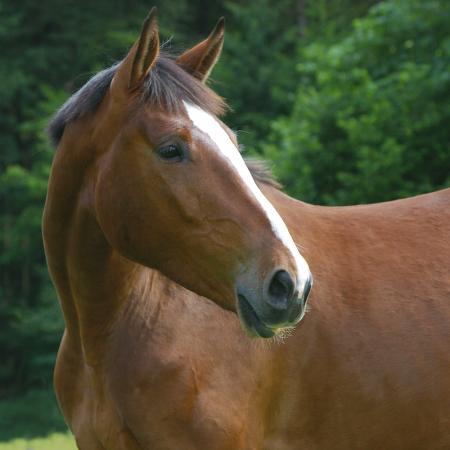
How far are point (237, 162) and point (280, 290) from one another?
49 cm

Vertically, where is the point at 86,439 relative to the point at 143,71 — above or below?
below

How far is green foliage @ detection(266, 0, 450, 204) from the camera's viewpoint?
10.4m

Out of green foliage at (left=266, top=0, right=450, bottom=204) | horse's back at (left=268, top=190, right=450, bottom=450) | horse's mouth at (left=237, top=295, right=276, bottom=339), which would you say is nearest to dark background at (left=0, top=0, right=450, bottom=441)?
green foliage at (left=266, top=0, right=450, bottom=204)

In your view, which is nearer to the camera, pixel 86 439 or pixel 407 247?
pixel 86 439

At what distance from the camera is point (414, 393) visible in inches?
147

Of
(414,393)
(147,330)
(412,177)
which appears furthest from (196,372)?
(412,177)

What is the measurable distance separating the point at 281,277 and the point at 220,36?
43.9 inches

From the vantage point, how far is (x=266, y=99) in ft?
64.6

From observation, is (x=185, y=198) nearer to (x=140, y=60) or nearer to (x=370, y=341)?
(x=140, y=60)

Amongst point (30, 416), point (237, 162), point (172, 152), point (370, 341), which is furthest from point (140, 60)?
point (30, 416)

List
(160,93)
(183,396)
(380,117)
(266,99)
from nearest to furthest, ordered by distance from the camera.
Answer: (160,93) < (183,396) < (380,117) < (266,99)

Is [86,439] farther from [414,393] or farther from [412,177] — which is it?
[412,177]

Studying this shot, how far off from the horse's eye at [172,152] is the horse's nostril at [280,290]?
56cm

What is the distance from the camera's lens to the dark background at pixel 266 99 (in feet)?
35.1
